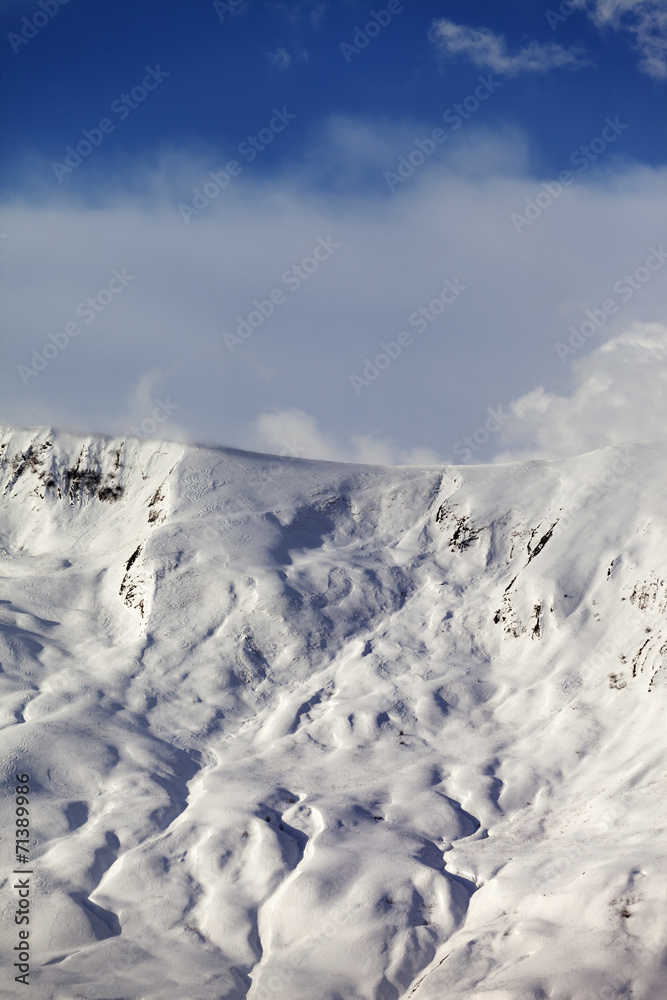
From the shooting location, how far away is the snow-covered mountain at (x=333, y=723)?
2894 cm

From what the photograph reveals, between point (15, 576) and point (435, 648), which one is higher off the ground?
point (15, 576)

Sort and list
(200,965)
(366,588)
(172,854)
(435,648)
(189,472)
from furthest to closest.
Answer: (189,472) → (366,588) → (435,648) → (172,854) → (200,965)

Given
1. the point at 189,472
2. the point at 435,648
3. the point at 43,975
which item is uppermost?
the point at 189,472

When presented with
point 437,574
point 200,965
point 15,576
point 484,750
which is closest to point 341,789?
point 484,750

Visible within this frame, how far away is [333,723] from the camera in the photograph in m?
48.0

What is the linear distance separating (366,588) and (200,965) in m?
33.8

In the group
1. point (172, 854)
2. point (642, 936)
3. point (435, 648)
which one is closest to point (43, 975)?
point (172, 854)

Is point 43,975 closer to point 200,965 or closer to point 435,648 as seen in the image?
point 200,965

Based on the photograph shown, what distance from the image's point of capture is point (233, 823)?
3719 centimetres

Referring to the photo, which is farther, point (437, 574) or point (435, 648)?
point (437, 574)

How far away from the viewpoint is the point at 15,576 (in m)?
63.7

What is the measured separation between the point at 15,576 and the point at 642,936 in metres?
53.1

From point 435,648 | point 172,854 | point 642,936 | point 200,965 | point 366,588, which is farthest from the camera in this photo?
point 366,588

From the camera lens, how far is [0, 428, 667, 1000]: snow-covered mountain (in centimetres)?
2894
